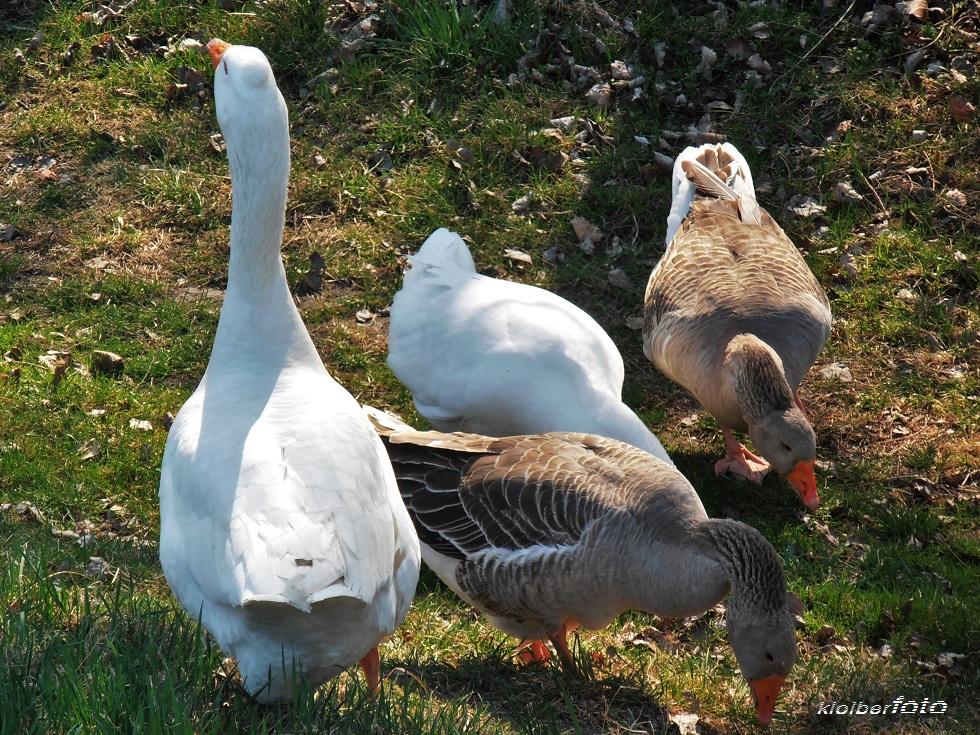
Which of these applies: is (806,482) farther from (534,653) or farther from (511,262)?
(511,262)

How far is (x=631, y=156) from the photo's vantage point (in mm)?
7730

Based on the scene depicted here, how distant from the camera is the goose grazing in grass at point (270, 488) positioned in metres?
3.08

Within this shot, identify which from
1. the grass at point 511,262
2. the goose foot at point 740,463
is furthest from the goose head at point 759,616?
the goose foot at point 740,463

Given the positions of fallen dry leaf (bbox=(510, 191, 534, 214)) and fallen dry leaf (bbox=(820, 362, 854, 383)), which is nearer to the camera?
fallen dry leaf (bbox=(820, 362, 854, 383))

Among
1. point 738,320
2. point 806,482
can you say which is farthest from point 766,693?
point 738,320

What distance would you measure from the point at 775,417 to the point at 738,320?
75 centimetres

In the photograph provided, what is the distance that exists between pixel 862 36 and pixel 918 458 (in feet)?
13.4

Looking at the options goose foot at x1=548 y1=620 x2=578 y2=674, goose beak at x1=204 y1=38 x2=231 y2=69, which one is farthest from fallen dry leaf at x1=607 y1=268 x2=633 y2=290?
goose beak at x1=204 y1=38 x2=231 y2=69

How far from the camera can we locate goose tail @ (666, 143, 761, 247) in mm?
6555

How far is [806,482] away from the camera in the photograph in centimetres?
528

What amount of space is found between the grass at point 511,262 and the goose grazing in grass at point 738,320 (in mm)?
520

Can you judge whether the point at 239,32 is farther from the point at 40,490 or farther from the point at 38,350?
the point at 40,490

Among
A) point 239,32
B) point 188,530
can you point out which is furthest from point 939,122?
point 188,530

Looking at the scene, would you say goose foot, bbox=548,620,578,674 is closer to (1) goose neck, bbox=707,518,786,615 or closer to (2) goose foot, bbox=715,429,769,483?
(1) goose neck, bbox=707,518,786,615
